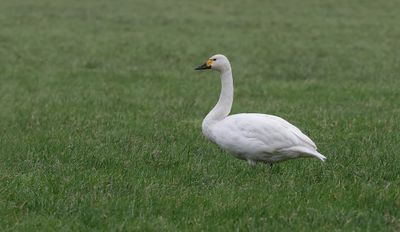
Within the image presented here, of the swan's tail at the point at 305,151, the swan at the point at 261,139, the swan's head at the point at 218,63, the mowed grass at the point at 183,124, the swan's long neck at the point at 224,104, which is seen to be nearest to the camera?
the mowed grass at the point at 183,124

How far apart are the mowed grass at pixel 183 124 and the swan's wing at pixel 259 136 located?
305 millimetres

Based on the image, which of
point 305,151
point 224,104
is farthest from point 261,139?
point 224,104

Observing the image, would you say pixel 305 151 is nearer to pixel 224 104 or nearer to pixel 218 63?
pixel 224 104

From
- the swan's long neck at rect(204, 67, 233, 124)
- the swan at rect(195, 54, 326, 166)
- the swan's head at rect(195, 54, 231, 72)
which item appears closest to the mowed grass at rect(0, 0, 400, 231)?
the swan at rect(195, 54, 326, 166)

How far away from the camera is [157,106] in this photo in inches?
594

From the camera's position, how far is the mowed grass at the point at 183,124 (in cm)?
650

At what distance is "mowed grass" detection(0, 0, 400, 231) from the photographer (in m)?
6.50

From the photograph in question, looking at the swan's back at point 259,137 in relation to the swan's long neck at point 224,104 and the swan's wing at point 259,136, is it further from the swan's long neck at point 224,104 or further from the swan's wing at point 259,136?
the swan's long neck at point 224,104

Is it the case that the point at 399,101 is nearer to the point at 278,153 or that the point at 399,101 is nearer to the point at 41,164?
the point at 278,153

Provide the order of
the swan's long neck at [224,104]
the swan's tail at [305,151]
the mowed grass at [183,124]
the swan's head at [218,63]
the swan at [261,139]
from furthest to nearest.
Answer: the swan's head at [218,63]
the swan's long neck at [224,104]
the swan at [261,139]
the swan's tail at [305,151]
the mowed grass at [183,124]

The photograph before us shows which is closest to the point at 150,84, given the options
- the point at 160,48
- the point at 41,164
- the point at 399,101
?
the point at 399,101

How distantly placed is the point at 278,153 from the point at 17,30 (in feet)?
81.5

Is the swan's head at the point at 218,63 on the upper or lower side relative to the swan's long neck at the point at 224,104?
upper

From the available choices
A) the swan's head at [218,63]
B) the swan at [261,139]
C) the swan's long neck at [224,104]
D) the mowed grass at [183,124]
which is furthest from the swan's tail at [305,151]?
the swan's head at [218,63]
